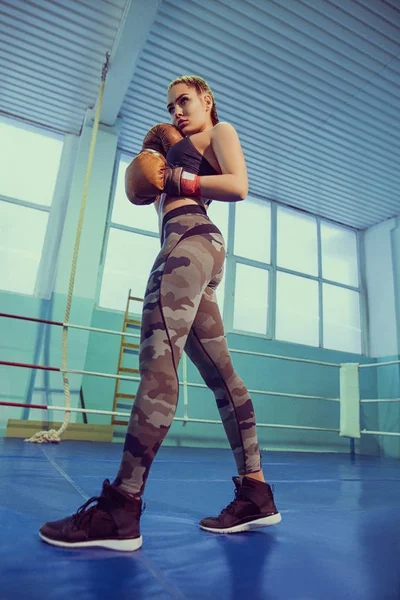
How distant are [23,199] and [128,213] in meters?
1.07

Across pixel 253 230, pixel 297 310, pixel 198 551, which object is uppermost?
pixel 253 230

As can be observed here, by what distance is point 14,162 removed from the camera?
401 cm

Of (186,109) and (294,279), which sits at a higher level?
(294,279)

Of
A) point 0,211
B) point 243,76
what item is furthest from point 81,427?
point 243,76

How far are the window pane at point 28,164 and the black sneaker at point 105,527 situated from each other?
3847mm

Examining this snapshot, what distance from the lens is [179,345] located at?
833mm

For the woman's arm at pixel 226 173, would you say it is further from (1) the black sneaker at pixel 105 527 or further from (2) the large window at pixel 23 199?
(2) the large window at pixel 23 199

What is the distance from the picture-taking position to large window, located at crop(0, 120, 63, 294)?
385cm

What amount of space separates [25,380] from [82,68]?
9.18ft

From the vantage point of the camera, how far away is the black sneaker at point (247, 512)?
92 cm

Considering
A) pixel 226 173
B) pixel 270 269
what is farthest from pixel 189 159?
pixel 270 269

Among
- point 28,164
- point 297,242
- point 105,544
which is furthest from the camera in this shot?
point 297,242

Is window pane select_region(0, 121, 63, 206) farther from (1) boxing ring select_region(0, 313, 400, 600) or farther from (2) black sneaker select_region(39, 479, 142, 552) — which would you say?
(2) black sneaker select_region(39, 479, 142, 552)

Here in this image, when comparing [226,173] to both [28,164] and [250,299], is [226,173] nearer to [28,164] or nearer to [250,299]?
[28,164]
